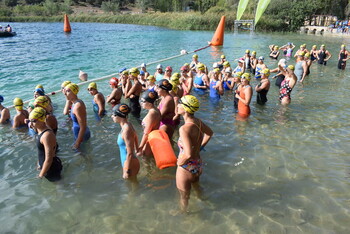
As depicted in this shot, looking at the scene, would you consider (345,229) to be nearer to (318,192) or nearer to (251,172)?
(318,192)

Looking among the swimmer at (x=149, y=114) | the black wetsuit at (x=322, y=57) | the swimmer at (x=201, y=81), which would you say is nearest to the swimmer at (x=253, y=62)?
the swimmer at (x=201, y=81)

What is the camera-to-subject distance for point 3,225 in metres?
3.79

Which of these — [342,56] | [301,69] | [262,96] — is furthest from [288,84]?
[342,56]

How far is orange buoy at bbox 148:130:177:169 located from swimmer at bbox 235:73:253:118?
358 centimetres

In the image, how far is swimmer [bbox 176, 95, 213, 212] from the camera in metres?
3.40

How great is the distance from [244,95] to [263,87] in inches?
54.6

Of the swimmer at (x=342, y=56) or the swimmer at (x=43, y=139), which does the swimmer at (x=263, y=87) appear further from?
the swimmer at (x=342, y=56)

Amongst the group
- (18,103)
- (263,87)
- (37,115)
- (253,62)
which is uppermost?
(253,62)

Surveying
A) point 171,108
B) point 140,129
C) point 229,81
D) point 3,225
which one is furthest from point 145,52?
point 3,225

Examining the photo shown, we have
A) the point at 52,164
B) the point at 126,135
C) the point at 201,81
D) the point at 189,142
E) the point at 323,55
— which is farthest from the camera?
the point at 323,55

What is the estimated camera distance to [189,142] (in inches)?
133

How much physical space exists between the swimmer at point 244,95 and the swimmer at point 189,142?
3.60m

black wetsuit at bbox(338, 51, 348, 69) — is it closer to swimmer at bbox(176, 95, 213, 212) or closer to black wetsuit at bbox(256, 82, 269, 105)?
black wetsuit at bbox(256, 82, 269, 105)

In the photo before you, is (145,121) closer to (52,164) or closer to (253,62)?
(52,164)
